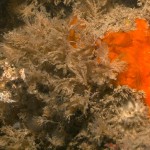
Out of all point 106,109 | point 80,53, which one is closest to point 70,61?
point 80,53

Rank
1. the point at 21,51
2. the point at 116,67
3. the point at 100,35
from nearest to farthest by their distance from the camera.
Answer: the point at 116,67
the point at 100,35
the point at 21,51

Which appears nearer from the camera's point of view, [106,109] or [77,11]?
[106,109]

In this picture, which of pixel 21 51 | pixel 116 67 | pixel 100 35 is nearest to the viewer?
pixel 116 67

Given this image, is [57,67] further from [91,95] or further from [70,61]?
[91,95]

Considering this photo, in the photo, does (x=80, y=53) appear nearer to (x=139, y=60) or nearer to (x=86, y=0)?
(x=139, y=60)

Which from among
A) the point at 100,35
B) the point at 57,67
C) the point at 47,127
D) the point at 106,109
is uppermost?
the point at 100,35

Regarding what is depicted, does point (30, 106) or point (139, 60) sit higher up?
point (139, 60)
